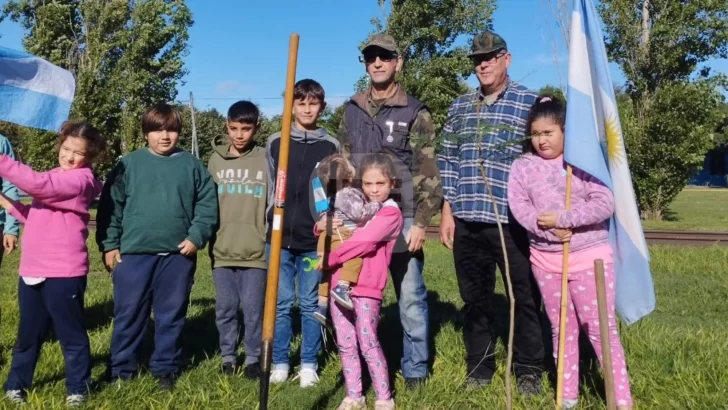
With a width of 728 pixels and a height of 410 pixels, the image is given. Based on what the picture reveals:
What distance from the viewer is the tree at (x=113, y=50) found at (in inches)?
917

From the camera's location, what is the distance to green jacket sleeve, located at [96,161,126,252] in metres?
4.13

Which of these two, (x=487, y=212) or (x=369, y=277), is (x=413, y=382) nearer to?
(x=369, y=277)

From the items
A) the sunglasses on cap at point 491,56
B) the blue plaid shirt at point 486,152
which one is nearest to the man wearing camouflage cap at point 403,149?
the blue plaid shirt at point 486,152

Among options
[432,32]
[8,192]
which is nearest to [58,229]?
[8,192]

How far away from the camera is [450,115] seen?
432 cm

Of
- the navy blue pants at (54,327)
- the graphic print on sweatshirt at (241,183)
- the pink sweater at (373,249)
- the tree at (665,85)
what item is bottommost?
the navy blue pants at (54,327)

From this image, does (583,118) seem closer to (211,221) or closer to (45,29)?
(211,221)

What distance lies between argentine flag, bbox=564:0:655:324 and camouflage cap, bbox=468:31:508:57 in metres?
0.59

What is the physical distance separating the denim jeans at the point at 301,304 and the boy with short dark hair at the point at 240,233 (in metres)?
0.14

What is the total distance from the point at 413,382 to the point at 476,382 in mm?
404

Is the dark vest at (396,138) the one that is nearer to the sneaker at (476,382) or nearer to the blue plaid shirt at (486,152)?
the blue plaid shirt at (486,152)

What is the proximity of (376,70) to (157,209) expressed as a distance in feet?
5.27

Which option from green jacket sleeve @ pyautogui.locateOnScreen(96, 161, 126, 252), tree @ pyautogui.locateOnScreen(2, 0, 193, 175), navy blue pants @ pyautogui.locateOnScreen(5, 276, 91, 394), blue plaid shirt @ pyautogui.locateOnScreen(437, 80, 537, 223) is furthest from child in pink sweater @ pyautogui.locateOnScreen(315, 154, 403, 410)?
tree @ pyautogui.locateOnScreen(2, 0, 193, 175)

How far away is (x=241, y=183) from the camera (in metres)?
4.43
